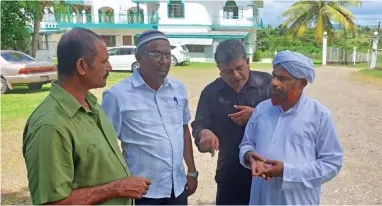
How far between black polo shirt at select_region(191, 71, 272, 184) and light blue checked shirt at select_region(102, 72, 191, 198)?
26 cm

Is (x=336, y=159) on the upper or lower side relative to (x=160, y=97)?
lower

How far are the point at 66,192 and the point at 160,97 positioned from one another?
103 centimetres

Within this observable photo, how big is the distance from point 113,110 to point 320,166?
1219 millimetres

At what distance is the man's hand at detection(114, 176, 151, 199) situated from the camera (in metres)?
1.64

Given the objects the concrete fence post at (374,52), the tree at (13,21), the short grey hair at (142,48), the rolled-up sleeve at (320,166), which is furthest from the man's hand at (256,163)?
the concrete fence post at (374,52)

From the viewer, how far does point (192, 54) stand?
87.8ft

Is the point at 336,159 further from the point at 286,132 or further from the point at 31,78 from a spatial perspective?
the point at 31,78

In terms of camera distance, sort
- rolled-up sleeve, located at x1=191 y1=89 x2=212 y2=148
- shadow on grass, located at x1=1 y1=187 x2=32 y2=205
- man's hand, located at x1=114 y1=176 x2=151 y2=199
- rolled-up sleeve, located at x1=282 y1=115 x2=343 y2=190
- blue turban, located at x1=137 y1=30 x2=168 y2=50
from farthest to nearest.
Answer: shadow on grass, located at x1=1 y1=187 x2=32 y2=205 → rolled-up sleeve, located at x1=191 y1=89 x2=212 y2=148 → blue turban, located at x1=137 y1=30 x2=168 y2=50 → rolled-up sleeve, located at x1=282 y1=115 x2=343 y2=190 → man's hand, located at x1=114 y1=176 x2=151 y2=199

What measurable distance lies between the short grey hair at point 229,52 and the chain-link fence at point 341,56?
24101 mm

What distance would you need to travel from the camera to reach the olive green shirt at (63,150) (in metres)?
1.40

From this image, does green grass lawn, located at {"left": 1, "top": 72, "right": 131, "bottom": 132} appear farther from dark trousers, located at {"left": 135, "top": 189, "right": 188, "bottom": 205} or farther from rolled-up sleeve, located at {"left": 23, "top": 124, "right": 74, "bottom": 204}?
rolled-up sleeve, located at {"left": 23, "top": 124, "right": 74, "bottom": 204}

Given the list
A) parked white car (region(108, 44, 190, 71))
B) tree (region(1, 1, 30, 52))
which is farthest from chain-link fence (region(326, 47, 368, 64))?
tree (region(1, 1, 30, 52))

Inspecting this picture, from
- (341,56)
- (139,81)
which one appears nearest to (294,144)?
(139,81)

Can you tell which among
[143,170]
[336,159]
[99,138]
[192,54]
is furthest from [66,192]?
[192,54]
